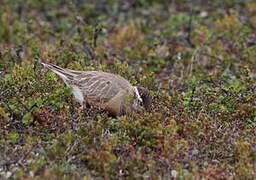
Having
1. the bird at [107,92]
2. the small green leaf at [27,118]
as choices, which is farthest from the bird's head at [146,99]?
the small green leaf at [27,118]

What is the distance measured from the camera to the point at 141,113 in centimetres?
798

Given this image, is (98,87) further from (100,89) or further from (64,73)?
(64,73)

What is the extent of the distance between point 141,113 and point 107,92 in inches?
24.8

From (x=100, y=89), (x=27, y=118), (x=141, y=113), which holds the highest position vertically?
(x=27, y=118)

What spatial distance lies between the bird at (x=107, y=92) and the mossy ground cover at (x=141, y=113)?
0.19 m

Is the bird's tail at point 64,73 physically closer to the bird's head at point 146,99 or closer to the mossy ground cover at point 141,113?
the mossy ground cover at point 141,113

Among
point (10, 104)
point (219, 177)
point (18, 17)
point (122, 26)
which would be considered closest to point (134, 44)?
point (122, 26)

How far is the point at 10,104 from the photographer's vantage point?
7816 millimetres

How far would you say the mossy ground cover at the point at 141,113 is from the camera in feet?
22.0

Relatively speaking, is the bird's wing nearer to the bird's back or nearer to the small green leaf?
the bird's back

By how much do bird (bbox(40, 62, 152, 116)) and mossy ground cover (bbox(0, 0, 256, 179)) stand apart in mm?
186

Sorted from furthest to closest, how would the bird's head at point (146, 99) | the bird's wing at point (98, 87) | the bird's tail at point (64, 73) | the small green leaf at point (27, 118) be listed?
the bird's tail at point (64, 73) < the bird's wing at point (98, 87) < the bird's head at point (146, 99) < the small green leaf at point (27, 118)

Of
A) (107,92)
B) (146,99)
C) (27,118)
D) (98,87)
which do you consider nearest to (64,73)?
(98,87)

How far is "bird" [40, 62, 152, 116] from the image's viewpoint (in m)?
8.23
